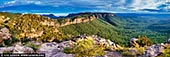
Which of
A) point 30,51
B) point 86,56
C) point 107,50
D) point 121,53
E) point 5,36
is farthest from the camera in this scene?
point 5,36

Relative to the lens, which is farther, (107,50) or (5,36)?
(5,36)

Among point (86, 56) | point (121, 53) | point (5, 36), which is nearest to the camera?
point (86, 56)

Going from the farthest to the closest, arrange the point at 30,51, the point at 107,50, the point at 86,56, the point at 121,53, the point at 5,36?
the point at 5,36, the point at 107,50, the point at 121,53, the point at 30,51, the point at 86,56

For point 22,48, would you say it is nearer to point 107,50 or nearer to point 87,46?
point 87,46

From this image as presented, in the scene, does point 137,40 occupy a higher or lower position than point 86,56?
lower

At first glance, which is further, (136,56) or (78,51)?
(136,56)

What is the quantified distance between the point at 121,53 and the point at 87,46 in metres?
7.08

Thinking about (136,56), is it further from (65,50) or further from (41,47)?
(41,47)

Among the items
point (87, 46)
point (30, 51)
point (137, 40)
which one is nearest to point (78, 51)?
point (87, 46)

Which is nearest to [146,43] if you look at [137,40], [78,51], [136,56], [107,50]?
[137,40]

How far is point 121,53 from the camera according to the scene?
147 feet

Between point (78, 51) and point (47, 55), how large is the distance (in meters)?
3.12

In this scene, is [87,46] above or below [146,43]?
above

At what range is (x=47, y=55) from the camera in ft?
132
